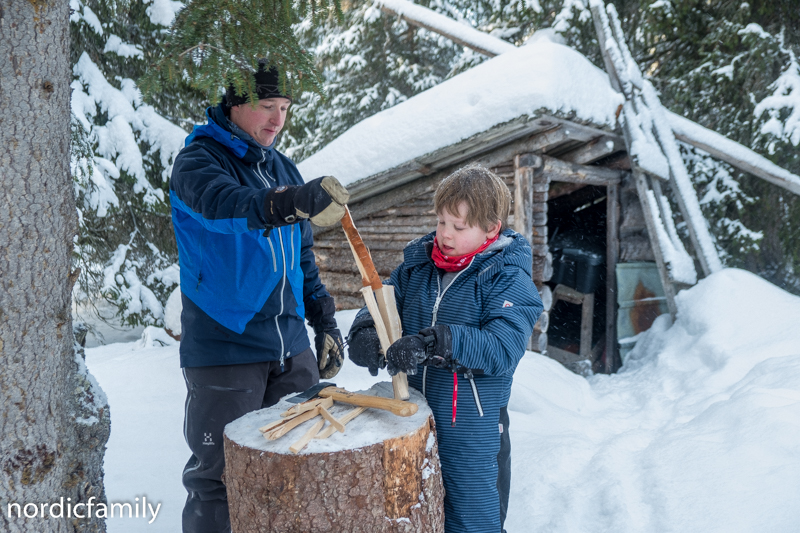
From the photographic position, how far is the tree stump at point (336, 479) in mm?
1564

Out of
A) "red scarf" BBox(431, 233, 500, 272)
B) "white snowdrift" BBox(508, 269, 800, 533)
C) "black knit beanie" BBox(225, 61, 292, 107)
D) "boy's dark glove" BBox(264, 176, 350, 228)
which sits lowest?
"white snowdrift" BBox(508, 269, 800, 533)

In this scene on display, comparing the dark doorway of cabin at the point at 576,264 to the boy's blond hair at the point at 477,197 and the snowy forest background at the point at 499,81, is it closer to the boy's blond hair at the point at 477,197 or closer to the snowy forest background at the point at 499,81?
the snowy forest background at the point at 499,81

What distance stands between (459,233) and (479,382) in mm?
516

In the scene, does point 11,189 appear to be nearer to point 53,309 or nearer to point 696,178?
point 53,309

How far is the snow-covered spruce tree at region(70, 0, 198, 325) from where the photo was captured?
194 inches

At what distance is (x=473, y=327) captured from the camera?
6.16 ft

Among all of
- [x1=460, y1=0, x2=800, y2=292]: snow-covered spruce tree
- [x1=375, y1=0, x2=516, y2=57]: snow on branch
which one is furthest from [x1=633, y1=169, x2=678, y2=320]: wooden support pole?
[x1=375, y1=0, x2=516, y2=57]: snow on branch

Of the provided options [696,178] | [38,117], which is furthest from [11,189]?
[696,178]

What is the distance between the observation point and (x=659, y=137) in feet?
21.4

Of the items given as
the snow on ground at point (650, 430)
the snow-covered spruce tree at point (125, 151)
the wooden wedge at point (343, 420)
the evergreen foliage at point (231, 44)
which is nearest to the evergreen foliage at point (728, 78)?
the snow on ground at point (650, 430)

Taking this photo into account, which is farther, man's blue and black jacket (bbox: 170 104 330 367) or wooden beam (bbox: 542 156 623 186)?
wooden beam (bbox: 542 156 623 186)

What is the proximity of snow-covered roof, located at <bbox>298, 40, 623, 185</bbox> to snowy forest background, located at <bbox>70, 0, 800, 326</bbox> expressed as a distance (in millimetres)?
1545

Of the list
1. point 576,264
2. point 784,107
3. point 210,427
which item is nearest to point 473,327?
point 210,427

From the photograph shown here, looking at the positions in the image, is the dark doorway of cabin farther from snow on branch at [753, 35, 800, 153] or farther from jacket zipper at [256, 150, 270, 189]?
jacket zipper at [256, 150, 270, 189]
